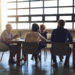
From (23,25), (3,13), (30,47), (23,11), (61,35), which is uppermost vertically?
(23,11)

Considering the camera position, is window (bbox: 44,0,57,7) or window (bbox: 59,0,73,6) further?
window (bbox: 44,0,57,7)

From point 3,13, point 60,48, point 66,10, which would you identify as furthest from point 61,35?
point 3,13

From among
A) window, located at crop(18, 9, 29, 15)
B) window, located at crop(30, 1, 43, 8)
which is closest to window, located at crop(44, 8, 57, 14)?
window, located at crop(30, 1, 43, 8)

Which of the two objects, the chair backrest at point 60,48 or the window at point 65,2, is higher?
the window at point 65,2

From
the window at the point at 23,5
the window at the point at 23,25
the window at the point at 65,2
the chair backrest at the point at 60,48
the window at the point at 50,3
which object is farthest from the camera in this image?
the window at the point at 23,25

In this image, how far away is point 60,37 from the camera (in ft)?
9.14

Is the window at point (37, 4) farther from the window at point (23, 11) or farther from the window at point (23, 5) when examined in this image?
the window at point (23, 11)

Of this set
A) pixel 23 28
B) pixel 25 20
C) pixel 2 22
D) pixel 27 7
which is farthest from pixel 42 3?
pixel 2 22

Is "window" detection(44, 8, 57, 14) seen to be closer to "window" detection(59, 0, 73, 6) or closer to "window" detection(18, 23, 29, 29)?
"window" detection(59, 0, 73, 6)

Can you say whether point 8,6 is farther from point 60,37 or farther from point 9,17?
point 60,37

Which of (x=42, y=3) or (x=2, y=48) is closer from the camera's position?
(x=2, y=48)

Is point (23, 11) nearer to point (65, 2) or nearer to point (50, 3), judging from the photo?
point (50, 3)

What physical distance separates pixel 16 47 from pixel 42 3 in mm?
3436

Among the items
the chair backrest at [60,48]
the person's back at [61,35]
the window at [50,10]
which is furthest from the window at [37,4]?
the chair backrest at [60,48]
